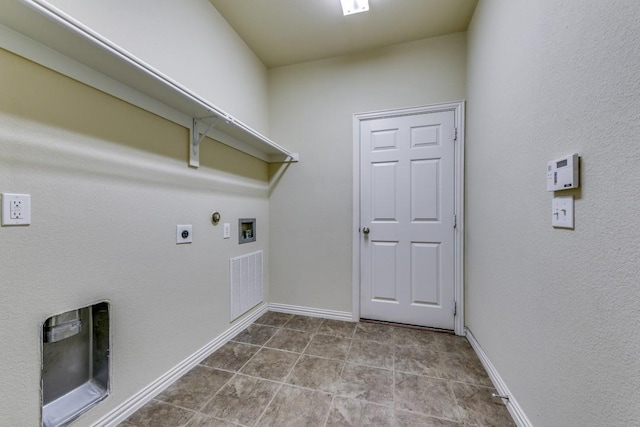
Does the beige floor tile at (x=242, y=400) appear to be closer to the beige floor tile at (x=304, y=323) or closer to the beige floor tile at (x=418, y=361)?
the beige floor tile at (x=304, y=323)

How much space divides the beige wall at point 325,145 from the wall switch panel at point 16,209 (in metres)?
1.95

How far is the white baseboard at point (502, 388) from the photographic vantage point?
1.25 metres

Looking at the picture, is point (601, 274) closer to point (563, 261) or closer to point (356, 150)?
point (563, 261)

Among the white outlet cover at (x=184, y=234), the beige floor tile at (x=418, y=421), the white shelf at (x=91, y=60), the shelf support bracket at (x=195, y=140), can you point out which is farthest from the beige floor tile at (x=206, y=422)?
the white shelf at (x=91, y=60)

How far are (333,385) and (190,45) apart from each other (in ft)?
8.39

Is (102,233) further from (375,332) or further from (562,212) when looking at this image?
(375,332)

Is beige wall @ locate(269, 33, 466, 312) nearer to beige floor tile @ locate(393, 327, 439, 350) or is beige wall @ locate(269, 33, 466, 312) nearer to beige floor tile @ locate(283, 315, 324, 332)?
beige floor tile @ locate(283, 315, 324, 332)

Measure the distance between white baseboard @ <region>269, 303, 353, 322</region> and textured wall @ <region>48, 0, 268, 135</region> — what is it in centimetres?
199

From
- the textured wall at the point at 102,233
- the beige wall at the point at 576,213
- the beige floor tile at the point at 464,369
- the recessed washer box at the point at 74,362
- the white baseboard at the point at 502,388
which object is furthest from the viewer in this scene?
the beige floor tile at the point at 464,369

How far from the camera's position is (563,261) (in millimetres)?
961

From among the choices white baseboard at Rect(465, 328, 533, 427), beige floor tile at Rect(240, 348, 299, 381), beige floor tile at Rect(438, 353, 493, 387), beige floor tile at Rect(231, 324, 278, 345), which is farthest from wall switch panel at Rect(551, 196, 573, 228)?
beige floor tile at Rect(231, 324, 278, 345)

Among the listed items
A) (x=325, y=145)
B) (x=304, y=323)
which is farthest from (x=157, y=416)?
(x=325, y=145)

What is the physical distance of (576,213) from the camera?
896 mm

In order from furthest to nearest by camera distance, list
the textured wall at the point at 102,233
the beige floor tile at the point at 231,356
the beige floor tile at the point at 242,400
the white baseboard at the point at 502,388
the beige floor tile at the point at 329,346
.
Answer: the beige floor tile at the point at 329,346, the beige floor tile at the point at 231,356, the beige floor tile at the point at 242,400, the white baseboard at the point at 502,388, the textured wall at the point at 102,233
